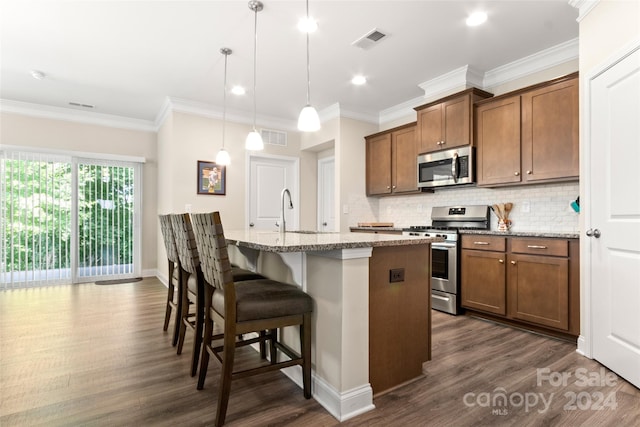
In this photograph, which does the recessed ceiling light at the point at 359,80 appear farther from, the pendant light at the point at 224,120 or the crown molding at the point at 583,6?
the crown molding at the point at 583,6

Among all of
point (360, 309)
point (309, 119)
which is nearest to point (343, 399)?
point (360, 309)

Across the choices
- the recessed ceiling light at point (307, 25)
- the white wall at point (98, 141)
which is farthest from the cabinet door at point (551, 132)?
the white wall at point (98, 141)

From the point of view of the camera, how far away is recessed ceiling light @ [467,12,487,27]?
2.74m

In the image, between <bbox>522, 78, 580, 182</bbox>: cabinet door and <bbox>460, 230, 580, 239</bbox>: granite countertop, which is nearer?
<bbox>460, 230, 580, 239</bbox>: granite countertop

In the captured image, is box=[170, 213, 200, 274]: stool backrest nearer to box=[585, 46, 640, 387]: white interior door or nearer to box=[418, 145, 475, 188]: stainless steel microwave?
box=[585, 46, 640, 387]: white interior door

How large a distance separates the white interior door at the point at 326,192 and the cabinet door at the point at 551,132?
3.17m

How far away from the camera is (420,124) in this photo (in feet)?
14.0

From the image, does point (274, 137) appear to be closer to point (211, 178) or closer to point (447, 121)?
point (211, 178)

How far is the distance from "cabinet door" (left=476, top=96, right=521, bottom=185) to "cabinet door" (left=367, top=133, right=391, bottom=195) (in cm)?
141

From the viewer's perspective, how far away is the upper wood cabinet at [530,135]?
117 inches

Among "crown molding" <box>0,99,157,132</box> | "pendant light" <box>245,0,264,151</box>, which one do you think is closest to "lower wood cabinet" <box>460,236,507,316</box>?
"pendant light" <box>245,0,264,151</box>

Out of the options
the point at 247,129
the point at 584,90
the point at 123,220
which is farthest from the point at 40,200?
the point at 584,90

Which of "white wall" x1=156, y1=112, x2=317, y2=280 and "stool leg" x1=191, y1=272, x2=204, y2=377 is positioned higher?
"white wall" x1=156, y1=112, x2=317, y2=280

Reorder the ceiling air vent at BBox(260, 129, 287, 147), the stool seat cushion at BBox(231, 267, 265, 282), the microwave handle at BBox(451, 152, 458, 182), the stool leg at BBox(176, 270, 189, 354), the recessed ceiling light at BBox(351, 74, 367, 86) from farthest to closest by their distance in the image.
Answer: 1. the ceiling air vent at BBox(260, 129, 287, 147)
2. the recessed ceiling light at BBox(351, 74, 367, 86)
3. the microwave handle at BBox(451, 152, 458, 182)
4. the stool leg at BBox(176, 270, 189, 354)
5. the stool seat cushion at BBox(231, 267, 265, 282)
